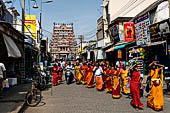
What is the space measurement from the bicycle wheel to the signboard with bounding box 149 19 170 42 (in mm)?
7842

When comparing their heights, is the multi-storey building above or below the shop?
above

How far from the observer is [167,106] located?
6.65 meters

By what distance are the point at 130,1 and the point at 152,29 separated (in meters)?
9.92

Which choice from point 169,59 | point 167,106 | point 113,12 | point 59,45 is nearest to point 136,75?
point 167,106

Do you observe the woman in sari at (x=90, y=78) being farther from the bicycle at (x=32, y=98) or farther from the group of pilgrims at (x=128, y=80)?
the bicycle at (x=32, y=98)

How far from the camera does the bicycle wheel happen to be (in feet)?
22.6

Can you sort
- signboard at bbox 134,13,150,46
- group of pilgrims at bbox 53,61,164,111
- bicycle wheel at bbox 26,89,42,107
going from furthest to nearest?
signboard at bbox 134,13,150,46, bicycle wheel at bbox 26,89,42,107, group of pilgrims at bbox 53,61,164,111

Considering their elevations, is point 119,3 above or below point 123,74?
above

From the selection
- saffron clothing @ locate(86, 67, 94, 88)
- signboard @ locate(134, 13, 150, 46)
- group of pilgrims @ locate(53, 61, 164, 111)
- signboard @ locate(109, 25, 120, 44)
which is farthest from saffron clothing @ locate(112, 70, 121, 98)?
signboard @ locate(109, 25, 120, 44)

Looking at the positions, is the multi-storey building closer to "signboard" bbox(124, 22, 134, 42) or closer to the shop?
"signboard" bbox(124, 22, 134, 42)

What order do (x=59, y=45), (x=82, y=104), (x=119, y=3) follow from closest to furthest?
(x=82, y=104) < (x=119, y=3) < (x=59, y=45)

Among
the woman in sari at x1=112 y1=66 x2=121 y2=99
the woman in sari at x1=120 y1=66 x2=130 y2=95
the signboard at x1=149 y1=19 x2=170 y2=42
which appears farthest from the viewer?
the signboard at x1=149 y1=19 x2=170 y2=42

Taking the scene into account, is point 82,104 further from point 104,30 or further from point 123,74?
point 104,30

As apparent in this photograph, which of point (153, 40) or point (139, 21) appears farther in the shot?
point (139, 21)
